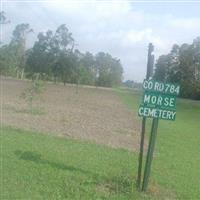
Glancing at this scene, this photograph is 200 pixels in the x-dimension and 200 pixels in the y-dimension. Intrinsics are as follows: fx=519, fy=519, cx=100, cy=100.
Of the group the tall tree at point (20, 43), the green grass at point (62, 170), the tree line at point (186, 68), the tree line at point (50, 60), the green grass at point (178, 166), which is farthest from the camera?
the tall tree at point (20, 43)

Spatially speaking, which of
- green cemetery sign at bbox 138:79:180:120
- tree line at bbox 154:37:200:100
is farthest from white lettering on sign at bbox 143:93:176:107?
tree line at bbox 154:37:200:100

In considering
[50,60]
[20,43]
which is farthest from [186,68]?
[20,43]

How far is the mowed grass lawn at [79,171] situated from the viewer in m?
8.76

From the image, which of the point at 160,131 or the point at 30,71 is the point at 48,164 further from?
the point at 30,71

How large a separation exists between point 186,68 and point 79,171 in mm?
64959

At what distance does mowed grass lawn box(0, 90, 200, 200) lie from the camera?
8758 millimetres

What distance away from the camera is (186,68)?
73688 millimetres

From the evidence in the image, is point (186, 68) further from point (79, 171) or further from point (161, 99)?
point (161, 99)

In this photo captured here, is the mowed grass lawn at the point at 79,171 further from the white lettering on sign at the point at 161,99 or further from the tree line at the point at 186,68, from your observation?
the tree line at the point at 186,68

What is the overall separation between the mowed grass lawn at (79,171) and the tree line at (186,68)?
55.5 metres

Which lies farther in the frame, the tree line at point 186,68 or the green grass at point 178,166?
the tree line at point 186,68

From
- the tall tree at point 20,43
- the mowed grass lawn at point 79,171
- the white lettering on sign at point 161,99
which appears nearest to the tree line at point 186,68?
the tall tree at point 20,43

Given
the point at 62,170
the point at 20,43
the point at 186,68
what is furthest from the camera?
the point at 20,43

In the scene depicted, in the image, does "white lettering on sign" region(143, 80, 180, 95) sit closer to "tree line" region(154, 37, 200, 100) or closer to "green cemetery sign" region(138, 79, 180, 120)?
"green cemetery sign" region(138, 79, 180, 120)
